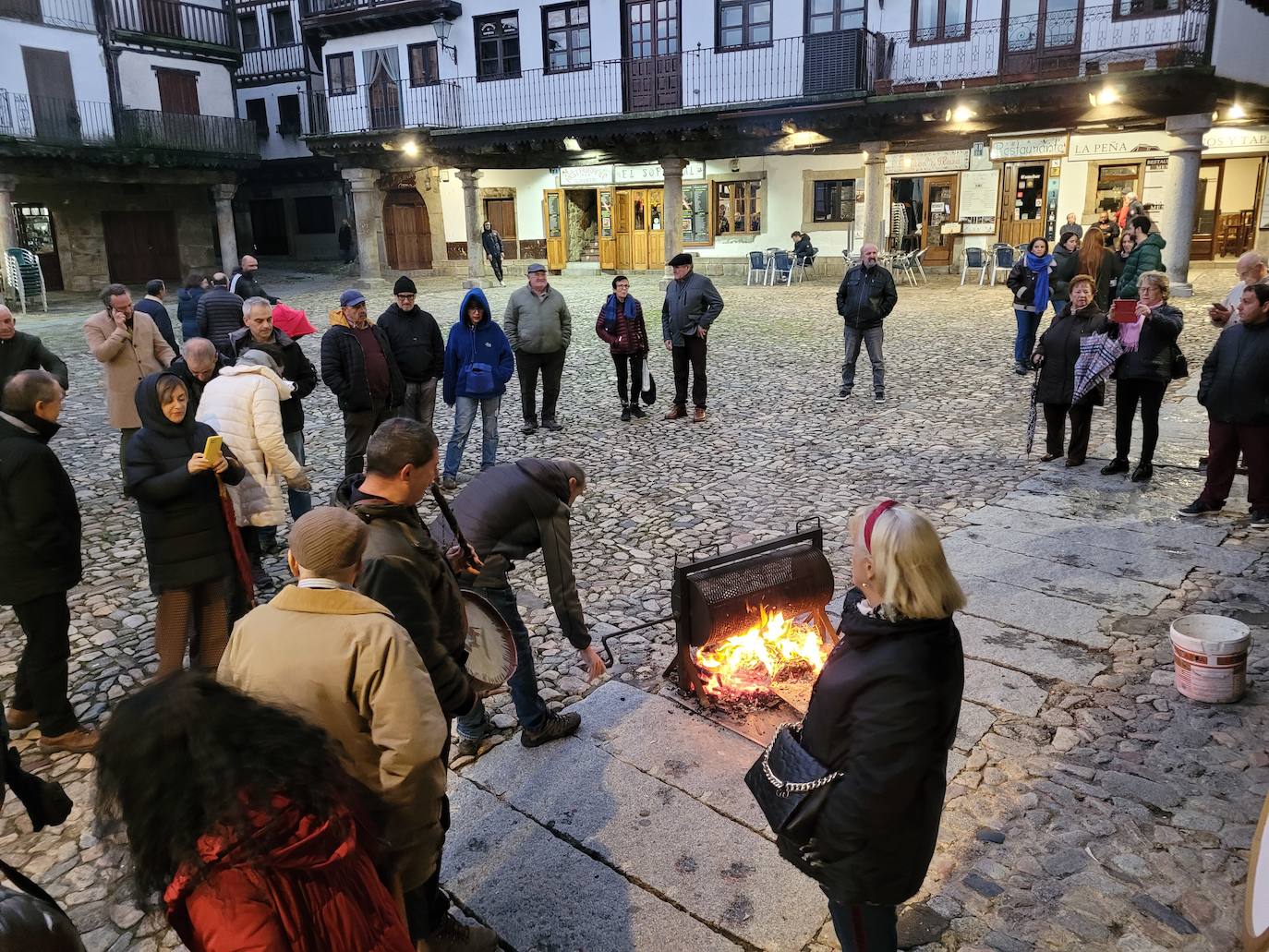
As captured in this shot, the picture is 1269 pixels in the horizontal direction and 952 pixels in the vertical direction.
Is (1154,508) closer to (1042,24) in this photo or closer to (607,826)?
(607,826)

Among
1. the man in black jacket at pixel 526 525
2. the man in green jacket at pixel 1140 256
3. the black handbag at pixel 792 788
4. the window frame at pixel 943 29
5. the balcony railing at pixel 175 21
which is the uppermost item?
the balcony railing at pixel 175 21

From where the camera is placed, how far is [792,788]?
229cm

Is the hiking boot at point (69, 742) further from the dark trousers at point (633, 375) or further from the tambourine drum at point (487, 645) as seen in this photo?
the dark trousers at point (633, 375)

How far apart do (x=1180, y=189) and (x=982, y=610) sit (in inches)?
625

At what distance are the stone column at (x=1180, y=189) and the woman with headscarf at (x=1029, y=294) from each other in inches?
268

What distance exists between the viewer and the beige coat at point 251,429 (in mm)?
5078

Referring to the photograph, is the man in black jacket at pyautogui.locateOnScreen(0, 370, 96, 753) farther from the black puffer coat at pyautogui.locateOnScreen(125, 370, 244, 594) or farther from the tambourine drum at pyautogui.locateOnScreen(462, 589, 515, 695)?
the tambourine drum at pyautogui.locateOnScreen(462, 589, 515, 695)

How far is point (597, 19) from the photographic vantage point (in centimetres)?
2250

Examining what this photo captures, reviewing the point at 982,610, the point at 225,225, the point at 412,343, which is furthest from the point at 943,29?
the point at 225,225

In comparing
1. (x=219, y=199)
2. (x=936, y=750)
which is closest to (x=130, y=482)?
(x=936, y=750)

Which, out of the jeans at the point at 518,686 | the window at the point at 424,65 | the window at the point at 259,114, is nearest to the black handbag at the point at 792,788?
the jeans at the point at 518,686

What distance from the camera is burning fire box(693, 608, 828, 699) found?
4.29 m

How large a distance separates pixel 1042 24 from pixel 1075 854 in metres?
19.8

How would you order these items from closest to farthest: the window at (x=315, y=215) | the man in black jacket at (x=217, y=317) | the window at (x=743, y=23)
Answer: the man in black jacket at (x=217, y=317) < the window at (x=743, y=23) < the window at (x=315, y=215)
